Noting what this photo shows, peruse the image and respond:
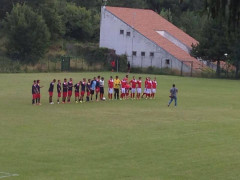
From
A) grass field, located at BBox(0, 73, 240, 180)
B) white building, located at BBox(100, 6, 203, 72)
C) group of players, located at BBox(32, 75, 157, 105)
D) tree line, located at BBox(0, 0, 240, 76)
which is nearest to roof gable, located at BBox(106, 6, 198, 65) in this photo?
white building, located at BBox(100, 6, 203, 72)

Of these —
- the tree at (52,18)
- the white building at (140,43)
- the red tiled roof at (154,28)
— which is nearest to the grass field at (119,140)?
the white building at (140,43)

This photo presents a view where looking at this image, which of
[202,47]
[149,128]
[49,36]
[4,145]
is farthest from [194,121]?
[49,36]

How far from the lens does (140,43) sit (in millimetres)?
84062

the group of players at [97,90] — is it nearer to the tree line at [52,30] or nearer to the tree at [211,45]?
the tree line at [52,30]

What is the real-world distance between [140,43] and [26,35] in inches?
592

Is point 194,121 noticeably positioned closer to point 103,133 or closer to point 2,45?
point 103,133

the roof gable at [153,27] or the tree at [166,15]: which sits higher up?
the tree at [166,15]

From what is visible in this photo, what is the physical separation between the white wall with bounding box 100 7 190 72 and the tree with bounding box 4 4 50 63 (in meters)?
8.95

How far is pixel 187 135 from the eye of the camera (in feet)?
90.1

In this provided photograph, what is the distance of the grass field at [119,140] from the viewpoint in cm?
1905

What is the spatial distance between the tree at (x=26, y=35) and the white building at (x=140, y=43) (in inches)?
364

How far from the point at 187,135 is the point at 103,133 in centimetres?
365

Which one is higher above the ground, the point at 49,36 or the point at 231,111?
the point at 49,36

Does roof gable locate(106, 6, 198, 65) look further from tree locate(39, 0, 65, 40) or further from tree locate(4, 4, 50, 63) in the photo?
tree locate(4, 4, 50, 63)
